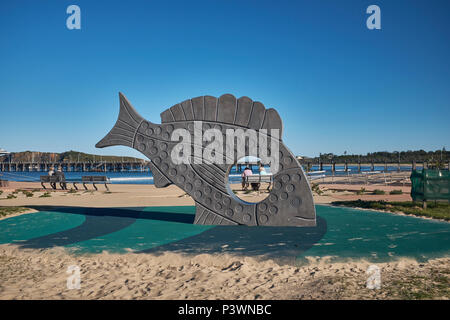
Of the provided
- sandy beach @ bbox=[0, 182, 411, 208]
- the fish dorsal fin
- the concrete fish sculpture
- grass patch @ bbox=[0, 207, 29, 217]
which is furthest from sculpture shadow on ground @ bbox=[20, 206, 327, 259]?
sandy beach @ bbox=[0, 182, 411, 208]

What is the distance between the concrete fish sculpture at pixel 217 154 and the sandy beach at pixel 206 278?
273 centimetres

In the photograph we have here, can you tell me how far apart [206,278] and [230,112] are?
191 inches

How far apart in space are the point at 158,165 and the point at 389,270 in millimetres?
6115

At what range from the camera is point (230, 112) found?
28.2 ft

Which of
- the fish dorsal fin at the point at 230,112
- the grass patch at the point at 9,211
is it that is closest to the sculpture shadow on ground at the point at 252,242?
the fish dorsal fin at the point at 230,112

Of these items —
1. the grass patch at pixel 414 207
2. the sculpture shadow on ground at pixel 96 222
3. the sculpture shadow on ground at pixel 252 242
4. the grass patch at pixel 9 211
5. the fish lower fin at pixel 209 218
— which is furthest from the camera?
the grass patch at pixel 9 211

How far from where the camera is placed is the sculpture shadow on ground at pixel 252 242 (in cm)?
618

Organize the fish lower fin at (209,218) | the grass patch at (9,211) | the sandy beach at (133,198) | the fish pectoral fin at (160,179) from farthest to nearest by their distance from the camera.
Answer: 1. the sandy beach at (133,198)
2. the grass patch at (9,211)
3. the fish pectoral fin at (160,179)
4. the fish lower fin at (209,218)

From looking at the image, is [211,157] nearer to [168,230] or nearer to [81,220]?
[168,230]

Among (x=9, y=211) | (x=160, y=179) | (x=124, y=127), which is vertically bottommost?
(x=9, y=211)

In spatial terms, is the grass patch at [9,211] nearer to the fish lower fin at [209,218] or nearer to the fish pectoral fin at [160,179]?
the fish pectoral fin at [160,179]

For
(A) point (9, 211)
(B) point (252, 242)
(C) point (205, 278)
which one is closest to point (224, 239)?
(B) point (252, 242)

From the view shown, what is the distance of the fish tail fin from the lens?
364 inches

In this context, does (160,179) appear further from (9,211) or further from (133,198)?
(133,198)
